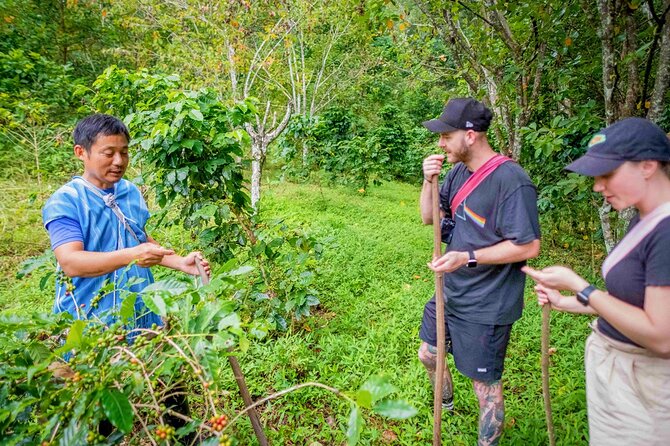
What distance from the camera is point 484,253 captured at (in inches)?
78.3

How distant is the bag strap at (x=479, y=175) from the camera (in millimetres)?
2039

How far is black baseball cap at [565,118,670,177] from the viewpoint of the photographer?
1267mm

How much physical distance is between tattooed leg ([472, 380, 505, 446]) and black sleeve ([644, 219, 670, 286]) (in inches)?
44.6

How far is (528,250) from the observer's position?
1.91 m

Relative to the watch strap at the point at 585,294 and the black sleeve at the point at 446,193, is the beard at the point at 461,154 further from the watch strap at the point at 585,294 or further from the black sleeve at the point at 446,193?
the watch strap at the point at 585,294

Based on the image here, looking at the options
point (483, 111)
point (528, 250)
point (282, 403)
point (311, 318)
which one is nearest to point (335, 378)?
point (282, 403)

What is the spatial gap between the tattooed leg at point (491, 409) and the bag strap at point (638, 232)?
0.99 metres

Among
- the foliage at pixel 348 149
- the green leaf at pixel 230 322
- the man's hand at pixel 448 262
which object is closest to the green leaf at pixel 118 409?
the green leaf at pixel 230 322

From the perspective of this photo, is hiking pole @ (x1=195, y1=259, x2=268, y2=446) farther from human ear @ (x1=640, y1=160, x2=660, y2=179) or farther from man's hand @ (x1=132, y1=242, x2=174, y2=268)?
human ear @ (x1=640, y1=160, x2=660, y2=179)

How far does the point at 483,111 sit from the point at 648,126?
84cm

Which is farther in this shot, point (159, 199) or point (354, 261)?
point (354, 261)

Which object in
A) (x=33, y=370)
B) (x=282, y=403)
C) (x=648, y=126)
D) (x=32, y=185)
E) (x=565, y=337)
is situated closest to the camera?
(x=33, y=370)

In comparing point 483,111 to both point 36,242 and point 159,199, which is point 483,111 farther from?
point 36,242

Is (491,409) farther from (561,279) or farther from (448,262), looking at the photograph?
(561,279)
